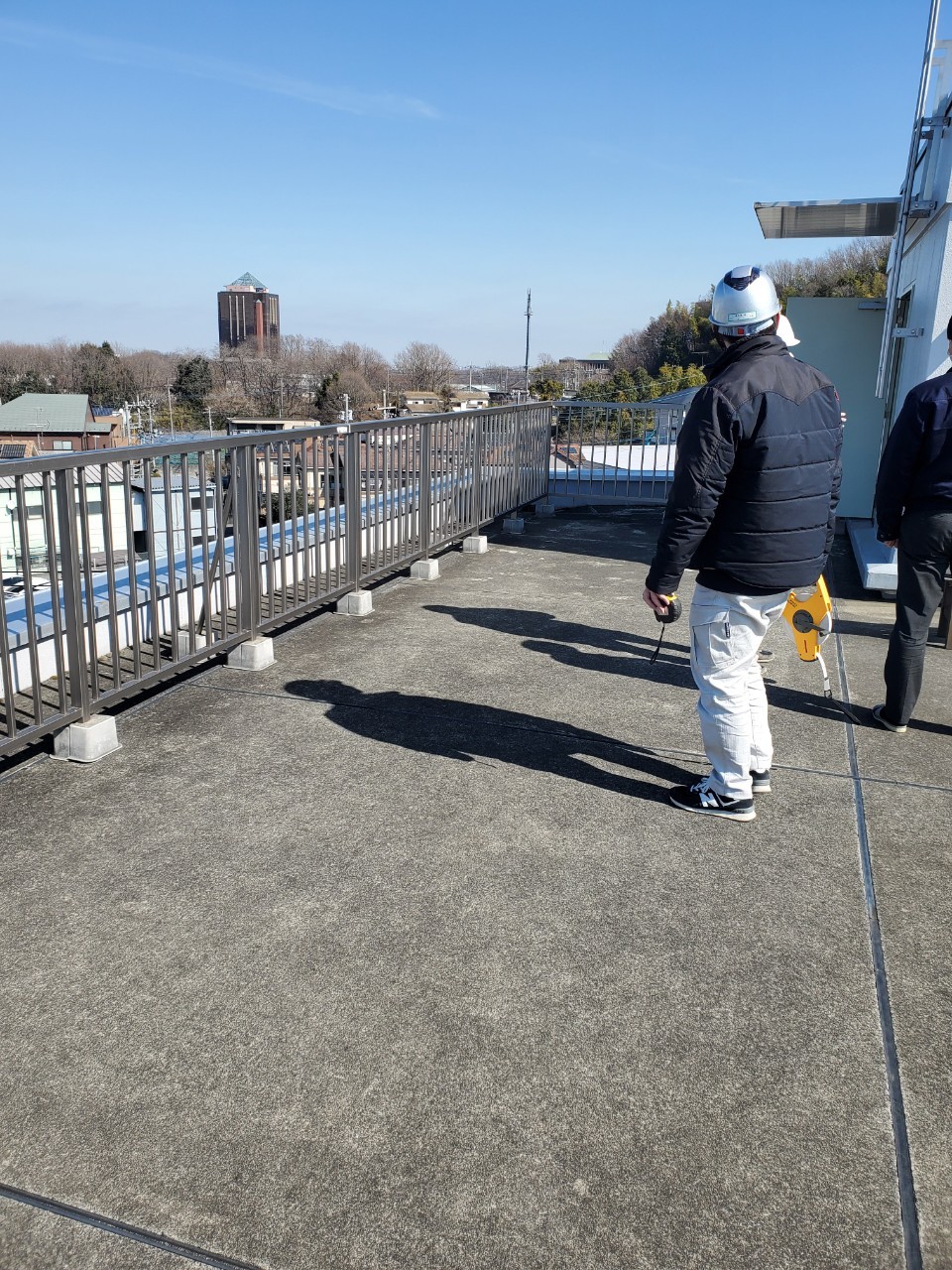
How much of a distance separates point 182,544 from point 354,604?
6.42ft

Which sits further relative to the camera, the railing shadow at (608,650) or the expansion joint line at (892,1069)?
the railing shadow at (608,650)

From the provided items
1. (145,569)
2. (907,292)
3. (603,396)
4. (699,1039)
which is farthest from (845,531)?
(603,396)

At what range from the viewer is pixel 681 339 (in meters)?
92.5

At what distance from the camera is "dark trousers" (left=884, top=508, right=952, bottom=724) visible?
4367 millimetres

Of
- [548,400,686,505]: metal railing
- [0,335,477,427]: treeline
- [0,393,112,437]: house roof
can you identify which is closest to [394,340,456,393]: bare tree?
[0,335,477,427]: treeline

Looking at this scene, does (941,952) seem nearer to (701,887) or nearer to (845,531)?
(701,887)

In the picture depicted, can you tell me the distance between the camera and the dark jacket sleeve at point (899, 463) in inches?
169

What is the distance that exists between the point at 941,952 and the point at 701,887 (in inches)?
28.2

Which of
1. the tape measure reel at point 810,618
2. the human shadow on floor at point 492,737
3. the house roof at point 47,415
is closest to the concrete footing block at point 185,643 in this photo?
the human shadow on floor at point 492,737

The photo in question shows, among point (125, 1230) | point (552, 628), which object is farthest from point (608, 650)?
point (125, 1230)

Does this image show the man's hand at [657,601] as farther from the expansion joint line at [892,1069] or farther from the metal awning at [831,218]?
the metal awning at [831,218]

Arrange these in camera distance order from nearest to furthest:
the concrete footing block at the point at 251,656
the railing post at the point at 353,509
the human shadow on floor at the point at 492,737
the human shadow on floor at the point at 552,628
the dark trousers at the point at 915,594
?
1. the human shadow on floor at the point at 492,737
2. the dark trousers at the point at 915,594
3. the concrete footing block at the point at 251,656
4. the human shadow on floor at the point at 552,628
5. the railing post at the point at 353,509

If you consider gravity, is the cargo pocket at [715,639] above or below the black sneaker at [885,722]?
above

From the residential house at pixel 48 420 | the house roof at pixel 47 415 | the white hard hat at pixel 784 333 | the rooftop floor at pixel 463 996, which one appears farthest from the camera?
the house roof at pixel 47 415
